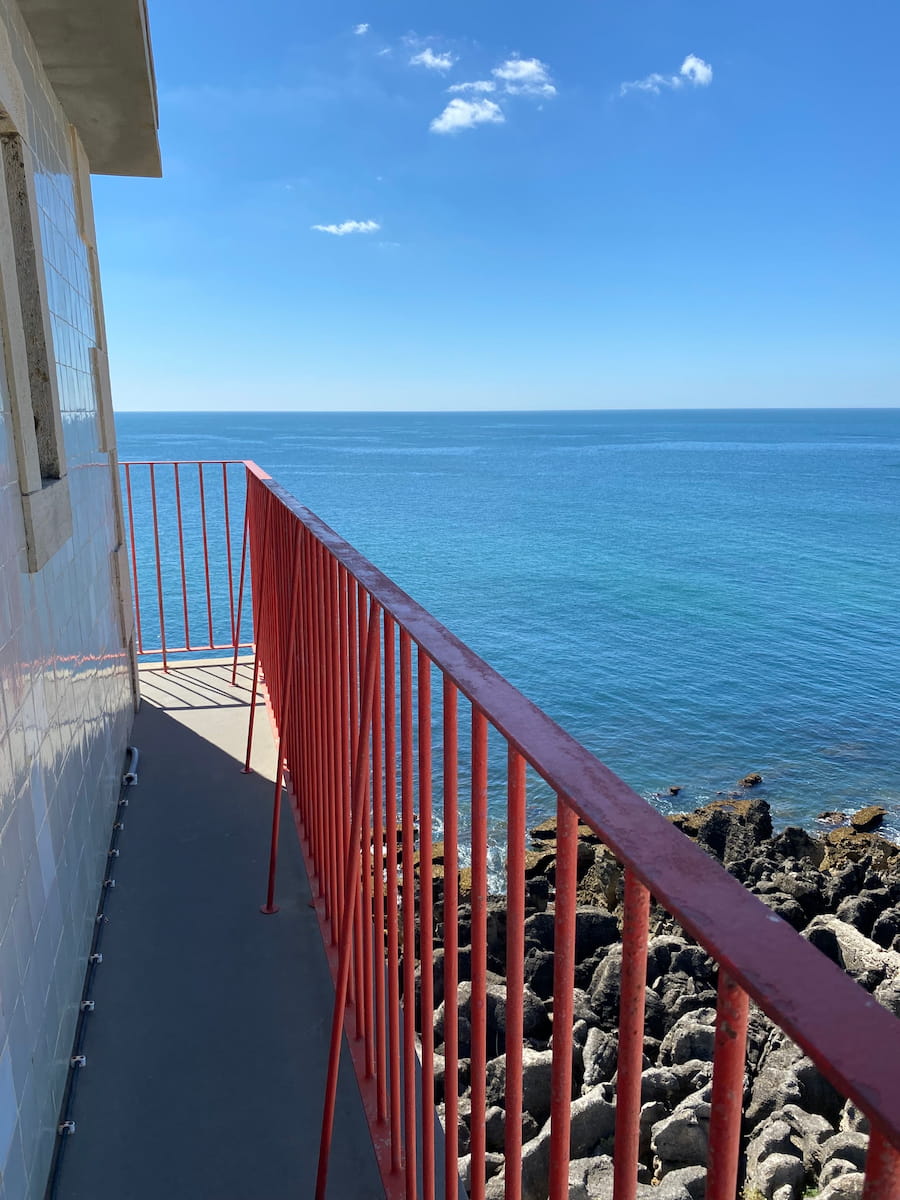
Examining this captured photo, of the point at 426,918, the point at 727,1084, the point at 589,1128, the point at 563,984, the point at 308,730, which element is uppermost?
the point at 727,1084

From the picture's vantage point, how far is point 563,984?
3.33 feet

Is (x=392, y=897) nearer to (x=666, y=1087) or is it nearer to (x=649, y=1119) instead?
(x=649, y=1119)

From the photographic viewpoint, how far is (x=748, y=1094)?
4984mm

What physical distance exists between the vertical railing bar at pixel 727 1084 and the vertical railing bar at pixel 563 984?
0.25 metres

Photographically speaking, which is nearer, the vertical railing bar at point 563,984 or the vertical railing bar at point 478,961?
the vertical railing bar at point 563,984

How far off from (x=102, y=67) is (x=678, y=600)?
2919 cm

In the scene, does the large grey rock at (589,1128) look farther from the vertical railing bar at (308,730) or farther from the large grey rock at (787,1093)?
the vertical railing bar at (308,730)

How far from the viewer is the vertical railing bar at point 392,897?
5.88 feet

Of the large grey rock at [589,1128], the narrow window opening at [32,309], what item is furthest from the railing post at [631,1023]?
the large grey rock at [589,1128]

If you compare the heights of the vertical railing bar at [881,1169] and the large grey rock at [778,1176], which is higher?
the vertical railing bar at [881,1169]

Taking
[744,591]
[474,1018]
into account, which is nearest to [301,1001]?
[474,1018]

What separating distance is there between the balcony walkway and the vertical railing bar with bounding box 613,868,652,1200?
1412mm

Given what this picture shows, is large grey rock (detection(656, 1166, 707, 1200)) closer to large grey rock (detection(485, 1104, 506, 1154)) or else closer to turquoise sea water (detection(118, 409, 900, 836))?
large grey rock (detection(485, 1104, 506, 1154))

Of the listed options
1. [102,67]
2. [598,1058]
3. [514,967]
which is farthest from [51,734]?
[598,1058]
